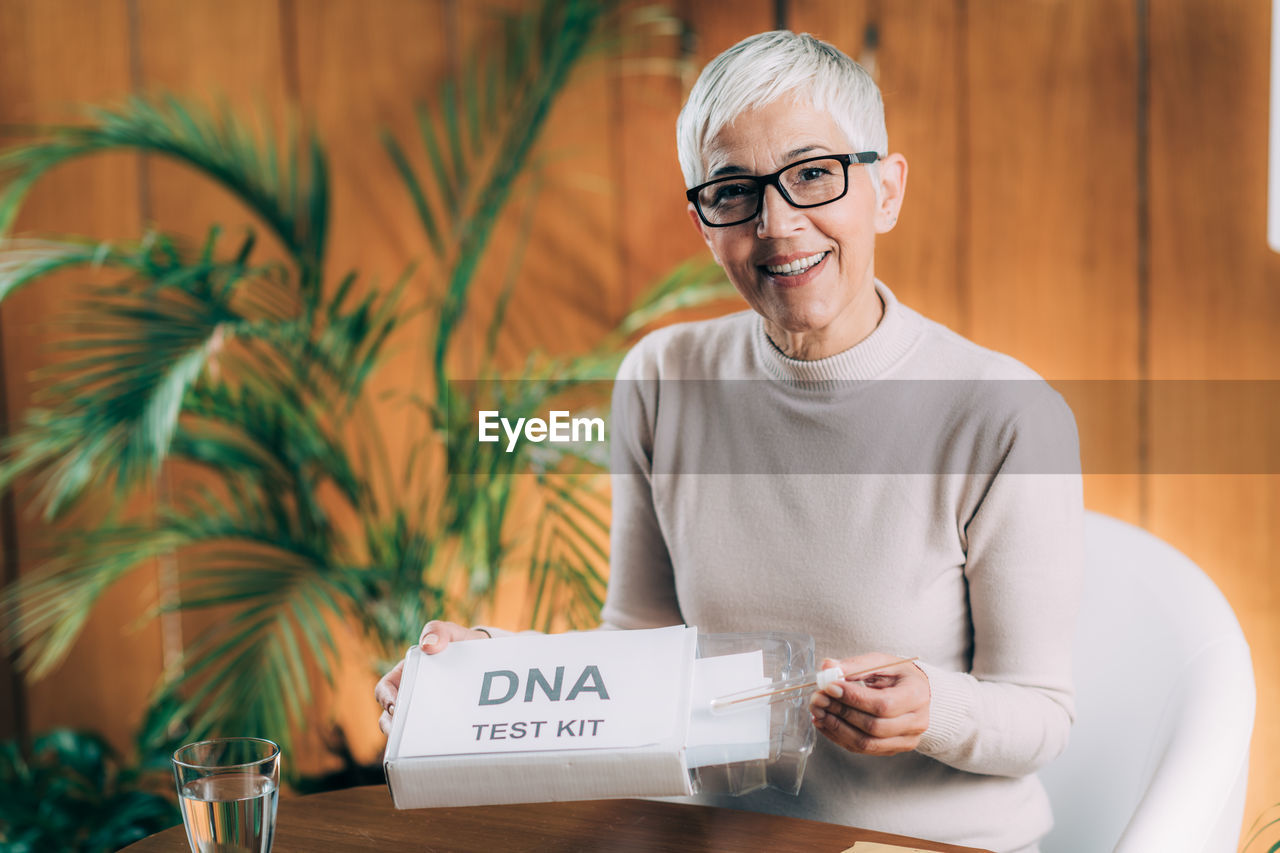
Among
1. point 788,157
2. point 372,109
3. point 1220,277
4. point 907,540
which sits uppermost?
point 372,109

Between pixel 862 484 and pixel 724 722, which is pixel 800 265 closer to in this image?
pixel 862 484

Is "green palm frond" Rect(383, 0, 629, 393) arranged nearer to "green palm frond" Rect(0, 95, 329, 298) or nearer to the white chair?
"green palm frond" Rect(0, 95, 329, 298)

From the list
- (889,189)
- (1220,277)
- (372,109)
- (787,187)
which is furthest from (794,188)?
(372,109)

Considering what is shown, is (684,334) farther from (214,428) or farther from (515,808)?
(214,428)

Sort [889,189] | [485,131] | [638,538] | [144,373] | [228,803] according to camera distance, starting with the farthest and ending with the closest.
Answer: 1. [485,131]
2. [144,373]
3. [638,538]
4. [889,189]
5. [228,803]

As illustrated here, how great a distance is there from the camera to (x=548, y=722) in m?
0.77

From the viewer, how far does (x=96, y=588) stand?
70.3 inches

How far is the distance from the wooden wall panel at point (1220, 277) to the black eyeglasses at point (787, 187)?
Answer: 43.8 inches

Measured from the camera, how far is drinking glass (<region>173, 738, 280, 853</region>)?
73cm

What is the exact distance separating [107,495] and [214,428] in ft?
0.86

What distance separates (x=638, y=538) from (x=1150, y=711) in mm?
571

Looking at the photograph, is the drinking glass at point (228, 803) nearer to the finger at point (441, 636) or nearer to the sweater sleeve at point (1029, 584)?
the finger at point (441, 636)

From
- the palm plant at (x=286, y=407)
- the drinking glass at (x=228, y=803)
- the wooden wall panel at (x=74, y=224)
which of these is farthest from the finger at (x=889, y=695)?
the wooden wall panel at (x=74, y=224)

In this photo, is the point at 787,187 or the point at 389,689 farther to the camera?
the point at 787,187
